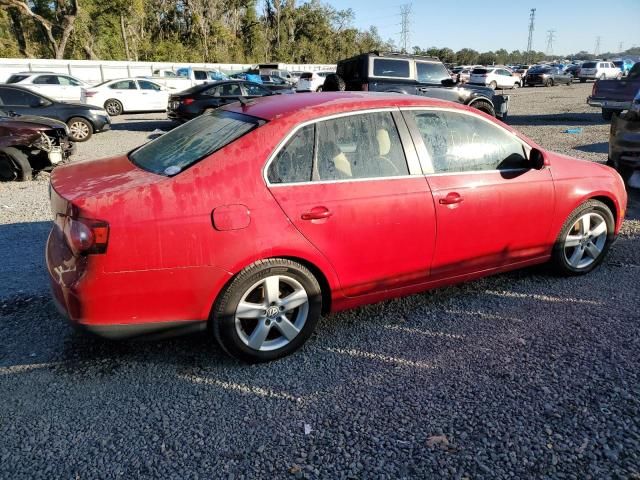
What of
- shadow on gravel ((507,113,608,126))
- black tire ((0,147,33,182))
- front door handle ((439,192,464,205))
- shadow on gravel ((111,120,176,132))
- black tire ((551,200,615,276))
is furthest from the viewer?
shadow on gravel ((111,120,176,132))

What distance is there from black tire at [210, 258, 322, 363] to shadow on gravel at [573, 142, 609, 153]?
9581mm

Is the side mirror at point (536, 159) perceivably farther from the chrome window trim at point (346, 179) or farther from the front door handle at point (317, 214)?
the front door handle at point (317, 214)

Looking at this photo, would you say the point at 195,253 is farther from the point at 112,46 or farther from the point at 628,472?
the point at 112,46

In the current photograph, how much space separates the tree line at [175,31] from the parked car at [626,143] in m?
34.9

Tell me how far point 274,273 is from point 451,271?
1426 mm

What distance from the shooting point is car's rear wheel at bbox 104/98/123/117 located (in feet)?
61.8

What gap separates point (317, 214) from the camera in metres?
2.95

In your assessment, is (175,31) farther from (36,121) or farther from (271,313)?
(271,313)

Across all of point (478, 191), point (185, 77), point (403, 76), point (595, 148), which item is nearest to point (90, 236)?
point (478, 191)

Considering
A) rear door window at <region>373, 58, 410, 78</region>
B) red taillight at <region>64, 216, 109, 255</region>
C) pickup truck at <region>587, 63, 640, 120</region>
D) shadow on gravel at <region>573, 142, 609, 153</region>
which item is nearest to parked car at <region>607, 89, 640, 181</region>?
shadow on gravel at <region>573, 142, 609, 153</region>

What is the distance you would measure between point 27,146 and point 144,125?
30.5ft

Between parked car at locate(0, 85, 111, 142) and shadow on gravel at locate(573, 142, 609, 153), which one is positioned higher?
parked car at locate(0, 85, 111, 142)

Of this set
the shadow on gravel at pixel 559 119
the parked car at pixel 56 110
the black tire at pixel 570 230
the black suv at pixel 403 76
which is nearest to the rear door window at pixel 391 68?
the black suv at pixel 403 76

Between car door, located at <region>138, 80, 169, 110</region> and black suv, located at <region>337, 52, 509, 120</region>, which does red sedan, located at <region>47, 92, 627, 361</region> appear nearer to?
black suv, located at <region>337, 52, 509, 120</region>
